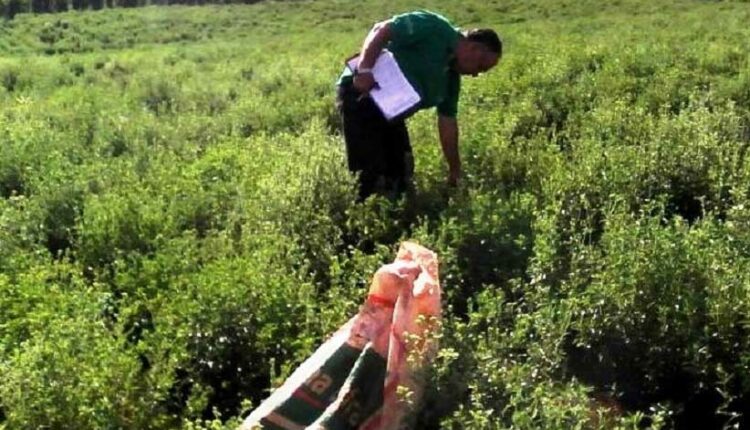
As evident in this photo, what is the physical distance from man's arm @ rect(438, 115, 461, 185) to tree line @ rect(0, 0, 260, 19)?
1467 inches

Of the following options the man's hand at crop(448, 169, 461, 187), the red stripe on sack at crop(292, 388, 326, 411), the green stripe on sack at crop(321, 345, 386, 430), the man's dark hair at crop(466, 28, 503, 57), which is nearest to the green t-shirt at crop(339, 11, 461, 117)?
the man's dark hair at crop(466, 28, 503, 57)

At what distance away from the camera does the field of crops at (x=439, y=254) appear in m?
3.31

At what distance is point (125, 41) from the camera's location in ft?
96.2

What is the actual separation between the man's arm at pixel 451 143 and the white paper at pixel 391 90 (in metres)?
0.27

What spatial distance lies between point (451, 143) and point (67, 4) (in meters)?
43.0

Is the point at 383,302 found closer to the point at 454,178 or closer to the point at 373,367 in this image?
the point at 373,367

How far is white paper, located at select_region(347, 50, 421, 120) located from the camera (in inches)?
194

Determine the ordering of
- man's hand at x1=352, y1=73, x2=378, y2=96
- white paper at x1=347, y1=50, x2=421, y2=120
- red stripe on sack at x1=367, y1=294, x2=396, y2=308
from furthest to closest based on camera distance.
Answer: man's hand at x1=352, y1=73, x2=378, y2=96
white paper at x1=347, y1=50, x2=421, y2=120
red stripe on sack at x1=367, y1=294, x2=396, y2=308

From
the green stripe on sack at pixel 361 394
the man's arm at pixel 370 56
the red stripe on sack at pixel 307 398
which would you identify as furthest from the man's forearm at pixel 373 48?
the red stripe on sack at pixel 307 398

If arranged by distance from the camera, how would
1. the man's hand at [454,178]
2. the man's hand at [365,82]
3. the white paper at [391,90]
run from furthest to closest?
the man's hand at [454,178]
the man's hand at [365,82]
the white paper at [391,90]

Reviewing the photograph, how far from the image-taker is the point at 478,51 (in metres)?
4.96

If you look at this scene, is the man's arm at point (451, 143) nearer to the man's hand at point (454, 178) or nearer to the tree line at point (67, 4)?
the man's hand at point (454, 178)

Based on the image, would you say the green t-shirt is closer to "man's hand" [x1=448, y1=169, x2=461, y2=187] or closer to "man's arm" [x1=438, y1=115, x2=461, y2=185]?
"man's arm" [x1=438, y1=115, x2=461, y2=185]

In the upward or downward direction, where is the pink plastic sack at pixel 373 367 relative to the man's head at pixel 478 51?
downward
